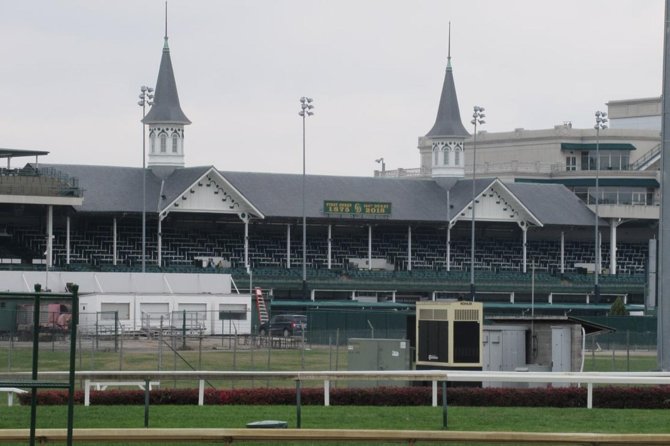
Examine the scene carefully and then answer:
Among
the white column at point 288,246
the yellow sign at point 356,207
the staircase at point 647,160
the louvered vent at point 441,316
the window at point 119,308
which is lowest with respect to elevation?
the window at point 119,308

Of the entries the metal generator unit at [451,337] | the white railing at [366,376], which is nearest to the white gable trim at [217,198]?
the metal generator unit at [451,337]

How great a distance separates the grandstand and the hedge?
46.9m

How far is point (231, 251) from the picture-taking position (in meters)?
83.4

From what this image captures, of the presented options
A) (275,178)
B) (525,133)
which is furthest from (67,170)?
(525,133)

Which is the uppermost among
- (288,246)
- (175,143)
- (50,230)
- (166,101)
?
(166,101)

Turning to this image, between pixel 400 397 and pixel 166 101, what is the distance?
62983 millimetres

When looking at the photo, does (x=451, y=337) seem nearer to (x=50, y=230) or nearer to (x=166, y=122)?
(x=50, y=230)

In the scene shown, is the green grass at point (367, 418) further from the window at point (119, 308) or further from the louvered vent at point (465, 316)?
the window at point (119, 308)

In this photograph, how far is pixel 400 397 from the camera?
26.3 meters

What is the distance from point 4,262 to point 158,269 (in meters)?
7.88

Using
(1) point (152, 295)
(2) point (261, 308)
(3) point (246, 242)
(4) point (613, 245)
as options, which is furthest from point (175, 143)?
(4) point (613, 245)

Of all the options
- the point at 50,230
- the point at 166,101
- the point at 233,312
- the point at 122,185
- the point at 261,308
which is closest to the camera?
the point at 233,312

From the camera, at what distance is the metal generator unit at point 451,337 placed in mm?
34312

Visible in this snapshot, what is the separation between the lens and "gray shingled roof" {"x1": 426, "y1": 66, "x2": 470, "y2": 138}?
95.4 m
